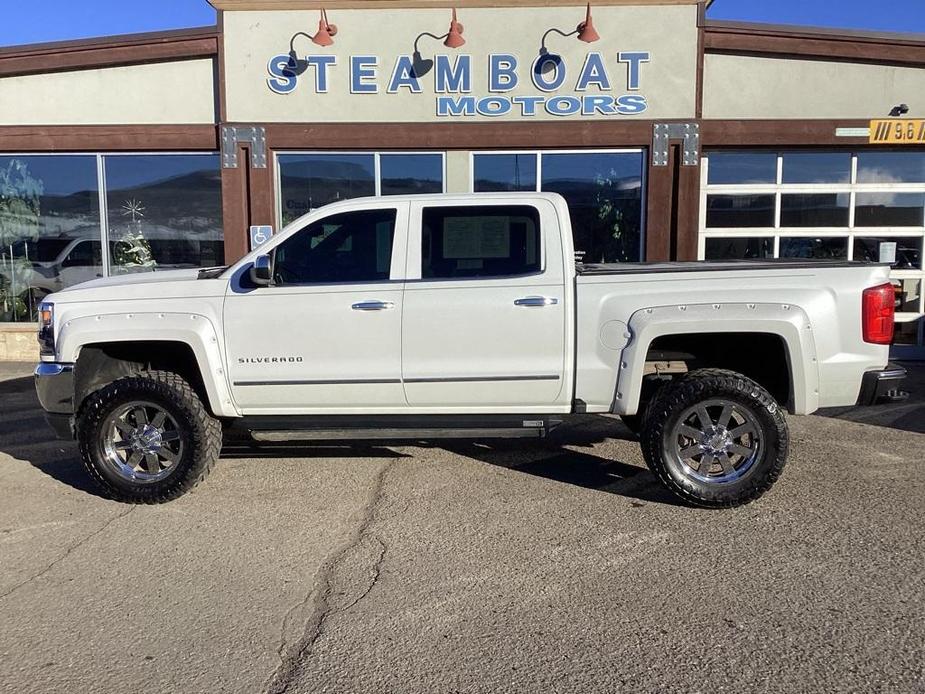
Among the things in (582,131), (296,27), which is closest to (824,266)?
(582,131)

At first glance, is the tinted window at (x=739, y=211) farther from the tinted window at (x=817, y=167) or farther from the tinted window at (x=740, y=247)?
the tinted window at (x=817, y=167)

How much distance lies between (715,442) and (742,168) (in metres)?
7.03

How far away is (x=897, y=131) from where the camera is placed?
33.8 feet

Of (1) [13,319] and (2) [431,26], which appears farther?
(1) [13,319]

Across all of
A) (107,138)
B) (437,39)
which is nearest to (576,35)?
(437,39)

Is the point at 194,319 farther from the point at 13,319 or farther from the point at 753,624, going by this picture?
the point at 13,319

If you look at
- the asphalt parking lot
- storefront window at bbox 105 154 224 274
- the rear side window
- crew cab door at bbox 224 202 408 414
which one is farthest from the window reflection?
crew cab door at bbox 224 202 408 414

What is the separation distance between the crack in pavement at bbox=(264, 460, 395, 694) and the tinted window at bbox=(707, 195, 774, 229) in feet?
25.5

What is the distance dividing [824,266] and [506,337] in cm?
210

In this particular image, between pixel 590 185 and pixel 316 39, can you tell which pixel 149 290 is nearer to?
pixel 316 39

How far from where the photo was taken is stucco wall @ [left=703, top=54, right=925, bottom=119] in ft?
33.5

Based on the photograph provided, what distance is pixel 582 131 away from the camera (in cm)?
1034

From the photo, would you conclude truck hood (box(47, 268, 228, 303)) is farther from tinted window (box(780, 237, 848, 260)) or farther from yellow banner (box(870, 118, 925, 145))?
yellow banner (box(870, 118, 925, 145))

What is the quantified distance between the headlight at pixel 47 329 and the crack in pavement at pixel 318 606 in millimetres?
2443
